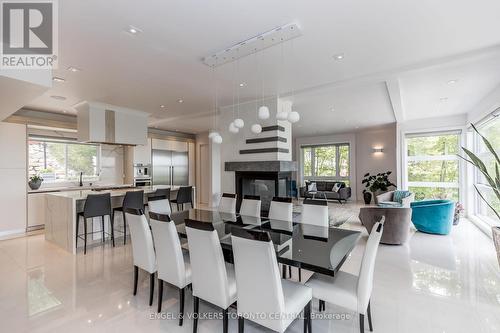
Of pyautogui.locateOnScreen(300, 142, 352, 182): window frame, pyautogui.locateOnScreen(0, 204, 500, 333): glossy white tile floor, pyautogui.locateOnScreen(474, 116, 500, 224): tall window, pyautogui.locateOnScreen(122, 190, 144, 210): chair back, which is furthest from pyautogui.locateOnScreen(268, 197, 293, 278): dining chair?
pyautogui.locateOnScreen(300, 142, 352, 182): window frame

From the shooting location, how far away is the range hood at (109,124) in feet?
17.0

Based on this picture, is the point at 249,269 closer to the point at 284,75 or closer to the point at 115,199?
the point at 284,75

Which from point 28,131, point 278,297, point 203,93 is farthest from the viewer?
point 28,131

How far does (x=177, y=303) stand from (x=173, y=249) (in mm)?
801

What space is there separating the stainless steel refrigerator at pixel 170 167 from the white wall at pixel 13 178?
315 cm

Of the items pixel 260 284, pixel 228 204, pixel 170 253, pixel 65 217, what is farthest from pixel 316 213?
pixel 65 217

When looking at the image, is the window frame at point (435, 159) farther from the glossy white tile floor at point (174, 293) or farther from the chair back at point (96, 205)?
the chair back at point (96, 205)

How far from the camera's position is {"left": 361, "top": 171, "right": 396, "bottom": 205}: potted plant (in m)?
8.34

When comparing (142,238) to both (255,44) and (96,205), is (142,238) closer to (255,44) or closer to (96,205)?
(96,205)

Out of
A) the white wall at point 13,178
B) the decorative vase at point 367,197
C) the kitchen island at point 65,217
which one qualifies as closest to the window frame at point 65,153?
the white wall at point 13,178

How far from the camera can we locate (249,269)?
1.68m

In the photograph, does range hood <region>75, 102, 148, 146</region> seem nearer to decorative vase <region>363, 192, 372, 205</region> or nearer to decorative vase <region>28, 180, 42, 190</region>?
decorative vase <region>28, 180, 42, 190</region>

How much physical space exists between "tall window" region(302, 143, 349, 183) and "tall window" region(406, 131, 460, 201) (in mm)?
2815

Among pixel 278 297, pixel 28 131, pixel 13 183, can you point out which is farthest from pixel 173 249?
pixel 28 131
